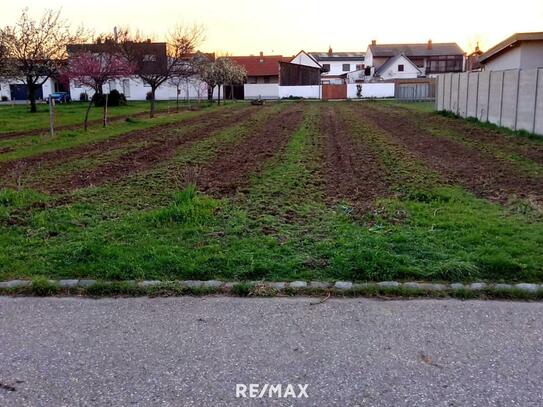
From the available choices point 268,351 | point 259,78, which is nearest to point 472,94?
point 268,351

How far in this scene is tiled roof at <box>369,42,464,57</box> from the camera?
87.0 metres

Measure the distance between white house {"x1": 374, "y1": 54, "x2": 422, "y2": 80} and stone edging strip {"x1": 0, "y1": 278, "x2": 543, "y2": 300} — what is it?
264ft

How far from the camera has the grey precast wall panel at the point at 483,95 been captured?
22562 mm

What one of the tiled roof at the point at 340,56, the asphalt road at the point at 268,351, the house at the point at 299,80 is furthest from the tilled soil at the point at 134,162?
the tiled roof at the point at 340,56

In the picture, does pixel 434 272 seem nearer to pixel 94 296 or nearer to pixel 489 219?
pixel 489 219

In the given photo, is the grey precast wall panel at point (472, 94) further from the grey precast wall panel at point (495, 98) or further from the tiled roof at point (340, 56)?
the tiled roof at point (340, 56)

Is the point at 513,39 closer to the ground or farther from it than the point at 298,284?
farther from it

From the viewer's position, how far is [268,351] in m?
3.57

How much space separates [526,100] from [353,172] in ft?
32.9

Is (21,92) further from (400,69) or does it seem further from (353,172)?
(353,172)

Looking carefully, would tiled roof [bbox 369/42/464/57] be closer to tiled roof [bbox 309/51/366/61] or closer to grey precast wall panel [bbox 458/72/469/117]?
tiled roof [bbox 309/51/366/61]

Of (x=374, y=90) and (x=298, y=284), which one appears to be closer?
(x=298, y=284)

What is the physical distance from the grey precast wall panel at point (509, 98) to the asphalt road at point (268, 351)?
54.7ft

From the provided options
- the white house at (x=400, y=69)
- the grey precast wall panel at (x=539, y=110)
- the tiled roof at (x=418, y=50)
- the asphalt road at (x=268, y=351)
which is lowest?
the asphalt road at (x=268, y=351)
